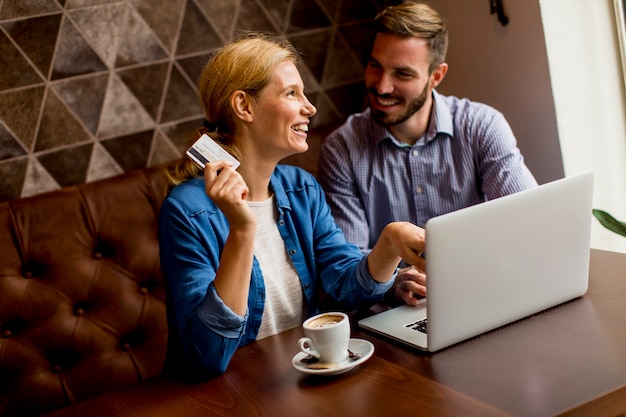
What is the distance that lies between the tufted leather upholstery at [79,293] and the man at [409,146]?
0.50 metres

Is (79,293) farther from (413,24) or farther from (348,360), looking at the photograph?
(413,24)

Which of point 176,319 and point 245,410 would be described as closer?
point 245,410

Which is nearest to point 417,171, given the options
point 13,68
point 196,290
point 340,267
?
point 340,267

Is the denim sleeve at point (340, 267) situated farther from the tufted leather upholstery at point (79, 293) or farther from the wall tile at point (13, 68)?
the wall tile at point (13, 68)

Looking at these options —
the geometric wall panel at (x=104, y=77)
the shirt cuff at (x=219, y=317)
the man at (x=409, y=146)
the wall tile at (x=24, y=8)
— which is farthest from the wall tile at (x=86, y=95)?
the shirt cuff at (x=219, y=317)

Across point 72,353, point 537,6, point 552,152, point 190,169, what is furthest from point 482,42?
point 72,353

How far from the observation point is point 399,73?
1959 millimetres

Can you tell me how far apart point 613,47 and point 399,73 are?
0.65 m

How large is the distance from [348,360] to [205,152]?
43 centimetres

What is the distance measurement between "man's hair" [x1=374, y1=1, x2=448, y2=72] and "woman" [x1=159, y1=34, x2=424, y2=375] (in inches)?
16.2

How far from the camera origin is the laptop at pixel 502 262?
114 cm

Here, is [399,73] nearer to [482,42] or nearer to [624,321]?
[482,42]

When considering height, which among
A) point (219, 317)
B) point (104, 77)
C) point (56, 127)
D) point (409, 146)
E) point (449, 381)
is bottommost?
point (449, 381)

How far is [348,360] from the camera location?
116cm
